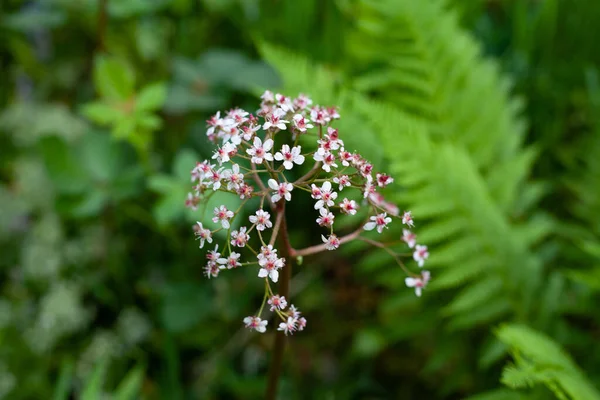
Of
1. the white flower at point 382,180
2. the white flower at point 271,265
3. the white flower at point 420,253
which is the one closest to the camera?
the white flower at point 271,265

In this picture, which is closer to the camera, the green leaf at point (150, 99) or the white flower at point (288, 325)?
the white flower at point (288, 325)

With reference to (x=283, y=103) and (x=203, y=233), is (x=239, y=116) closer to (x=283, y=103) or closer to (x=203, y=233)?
(x=283, y=103)

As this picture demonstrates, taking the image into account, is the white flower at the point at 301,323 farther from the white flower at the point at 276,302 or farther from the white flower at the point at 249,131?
the white flower at the point at 249,131

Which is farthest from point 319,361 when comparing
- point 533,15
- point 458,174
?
point 533,15

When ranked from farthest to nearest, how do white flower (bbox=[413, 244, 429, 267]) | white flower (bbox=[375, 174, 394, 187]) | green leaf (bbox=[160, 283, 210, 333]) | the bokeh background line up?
green leaf (bbox=[160, 283, 210, 333])
the bokeh background
white flower (bbox=[413, 244, 429, 267])
white flower (bbox=[375, 174, 394, 187])

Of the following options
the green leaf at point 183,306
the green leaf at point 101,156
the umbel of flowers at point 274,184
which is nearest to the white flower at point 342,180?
the umbel of flowers at point 274,184

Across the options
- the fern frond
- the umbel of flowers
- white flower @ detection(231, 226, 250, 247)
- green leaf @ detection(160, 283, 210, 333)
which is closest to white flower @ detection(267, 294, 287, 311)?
the umbel of flowers

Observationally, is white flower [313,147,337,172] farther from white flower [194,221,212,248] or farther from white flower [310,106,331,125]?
white flower [194,221,212,248]

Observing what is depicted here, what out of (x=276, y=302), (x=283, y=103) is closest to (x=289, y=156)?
(x=283, y=103)

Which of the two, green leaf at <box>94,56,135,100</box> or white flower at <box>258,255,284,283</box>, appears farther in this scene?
green leaf at <box>94,56,135,100</box>
